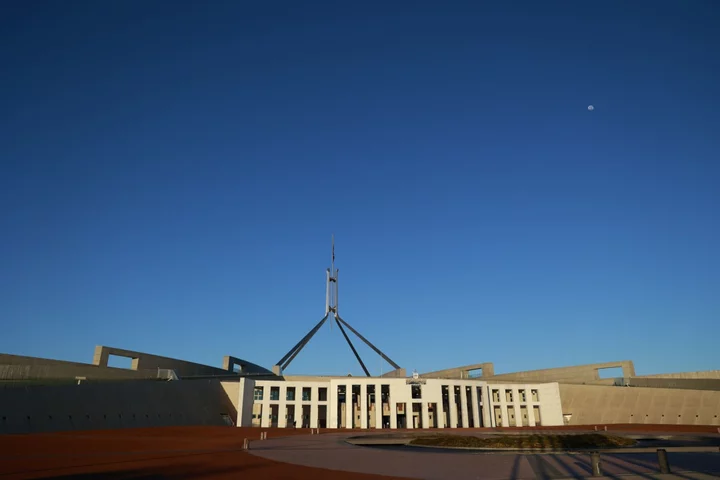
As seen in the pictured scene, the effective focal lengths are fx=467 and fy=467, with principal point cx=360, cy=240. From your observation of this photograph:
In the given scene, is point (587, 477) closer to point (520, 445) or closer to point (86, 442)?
point (520, 445)

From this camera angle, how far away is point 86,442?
2559 centimetres

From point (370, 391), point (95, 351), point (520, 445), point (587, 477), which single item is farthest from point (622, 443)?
point (95, 351)

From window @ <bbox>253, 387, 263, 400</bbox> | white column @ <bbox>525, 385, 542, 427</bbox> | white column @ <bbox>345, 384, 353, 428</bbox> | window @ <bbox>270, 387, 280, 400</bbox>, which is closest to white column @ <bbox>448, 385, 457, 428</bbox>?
white column @ <bbox>525, 385, 542, 427</bbox>

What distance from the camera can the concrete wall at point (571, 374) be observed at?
67000 mm

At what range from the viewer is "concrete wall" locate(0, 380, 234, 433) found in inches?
1284

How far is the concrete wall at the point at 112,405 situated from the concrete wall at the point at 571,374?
44460 millimetres

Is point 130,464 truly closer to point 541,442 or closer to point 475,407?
point 541,442

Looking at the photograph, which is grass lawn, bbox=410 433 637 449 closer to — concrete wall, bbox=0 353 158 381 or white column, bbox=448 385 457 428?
white column, bbox=448 385 457 428

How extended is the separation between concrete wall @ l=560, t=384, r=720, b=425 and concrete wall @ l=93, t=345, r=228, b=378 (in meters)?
50.8

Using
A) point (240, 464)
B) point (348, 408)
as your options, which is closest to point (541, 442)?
point (240, 464)

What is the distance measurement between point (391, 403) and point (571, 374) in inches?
1343

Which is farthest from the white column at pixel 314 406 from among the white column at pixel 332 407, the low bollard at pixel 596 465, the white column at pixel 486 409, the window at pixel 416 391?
the low bollard at pixel 596 465

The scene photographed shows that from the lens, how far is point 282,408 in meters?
53.6

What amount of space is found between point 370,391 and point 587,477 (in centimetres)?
4431
